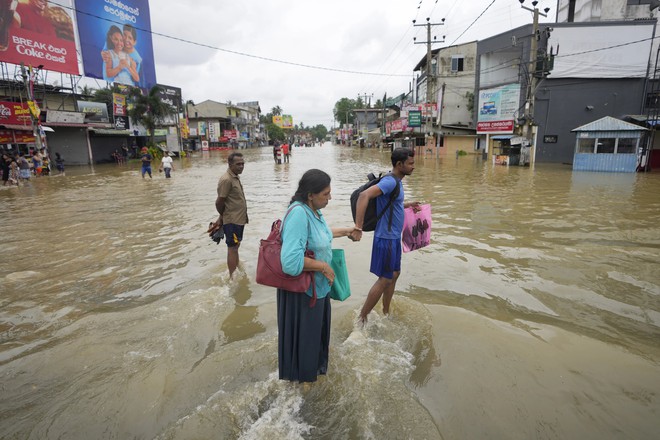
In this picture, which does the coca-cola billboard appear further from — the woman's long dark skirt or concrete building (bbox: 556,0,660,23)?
concrete building (bbox: 556,0,660,23)

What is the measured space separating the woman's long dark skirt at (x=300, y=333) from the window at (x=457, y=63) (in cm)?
4103

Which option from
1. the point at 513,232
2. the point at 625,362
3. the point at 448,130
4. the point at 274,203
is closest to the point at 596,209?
the point at 513,232

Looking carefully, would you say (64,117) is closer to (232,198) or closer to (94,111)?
(94,111)

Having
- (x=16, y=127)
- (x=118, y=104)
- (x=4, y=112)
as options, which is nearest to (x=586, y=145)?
(x=16, y=127)

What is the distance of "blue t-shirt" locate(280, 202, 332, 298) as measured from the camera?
91.1 inches

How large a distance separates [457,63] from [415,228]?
130 feet

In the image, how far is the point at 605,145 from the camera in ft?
63.0

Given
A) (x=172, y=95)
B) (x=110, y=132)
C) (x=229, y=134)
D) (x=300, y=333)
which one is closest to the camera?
(x=300, y=333)

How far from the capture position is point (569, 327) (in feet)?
12.7

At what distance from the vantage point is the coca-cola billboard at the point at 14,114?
23.7 meters

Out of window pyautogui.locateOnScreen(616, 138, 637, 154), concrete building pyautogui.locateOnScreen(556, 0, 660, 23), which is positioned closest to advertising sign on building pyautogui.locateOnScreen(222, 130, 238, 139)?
concrete building pyautogui.locateOnScreen(556, 0, 660, 23)

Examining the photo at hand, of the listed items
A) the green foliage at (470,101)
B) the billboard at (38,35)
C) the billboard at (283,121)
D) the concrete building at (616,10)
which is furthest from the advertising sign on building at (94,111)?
the billboard at (283,121)

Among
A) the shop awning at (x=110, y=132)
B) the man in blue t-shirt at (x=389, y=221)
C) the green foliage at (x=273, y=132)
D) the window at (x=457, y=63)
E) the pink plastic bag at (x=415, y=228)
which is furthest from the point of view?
the green foliage at (x=273, y=132)

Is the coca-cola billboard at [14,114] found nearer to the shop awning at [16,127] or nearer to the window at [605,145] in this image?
the shop awning at [16,127]
